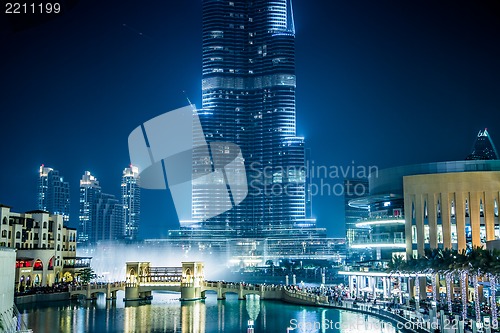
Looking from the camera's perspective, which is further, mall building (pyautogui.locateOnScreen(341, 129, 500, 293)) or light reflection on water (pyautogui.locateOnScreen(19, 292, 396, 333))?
mall building (pyautogui.locateOnScreen(341, 129, 500, 293))

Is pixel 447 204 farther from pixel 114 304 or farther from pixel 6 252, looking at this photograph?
pixel 6 252

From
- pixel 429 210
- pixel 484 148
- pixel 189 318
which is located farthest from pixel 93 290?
pixel 484 148

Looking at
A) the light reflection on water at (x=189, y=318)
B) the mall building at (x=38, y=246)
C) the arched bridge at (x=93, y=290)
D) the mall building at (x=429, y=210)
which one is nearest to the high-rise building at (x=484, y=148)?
the mall building at (x=429, y=210)

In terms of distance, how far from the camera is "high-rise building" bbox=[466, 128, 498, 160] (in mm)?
118375

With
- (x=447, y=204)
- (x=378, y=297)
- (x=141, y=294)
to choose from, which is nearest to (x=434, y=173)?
(x=447, y=204)

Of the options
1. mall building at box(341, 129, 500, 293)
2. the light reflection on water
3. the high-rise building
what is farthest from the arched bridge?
the high-rise building

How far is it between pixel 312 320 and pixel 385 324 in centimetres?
1157

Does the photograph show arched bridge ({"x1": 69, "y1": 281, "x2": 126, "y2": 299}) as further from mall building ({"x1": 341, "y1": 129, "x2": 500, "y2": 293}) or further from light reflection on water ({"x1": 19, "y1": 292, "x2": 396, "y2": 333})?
mall building ({"x1": 341, "y1": 129, "x2": 500, "y2": 293})

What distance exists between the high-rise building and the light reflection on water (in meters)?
47.9

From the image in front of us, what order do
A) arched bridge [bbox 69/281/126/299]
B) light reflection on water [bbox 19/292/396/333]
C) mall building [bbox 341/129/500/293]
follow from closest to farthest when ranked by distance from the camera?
light reflection on water [bbox 19/292/396/333] → mall building [bbox 341/129/500/293] → arched bridge [bbox 69/281/126/299]

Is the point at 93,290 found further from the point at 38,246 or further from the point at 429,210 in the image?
the point at 429,210

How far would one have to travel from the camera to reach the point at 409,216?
100 m

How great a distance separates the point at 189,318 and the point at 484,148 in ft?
227

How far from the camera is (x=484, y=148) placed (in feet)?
395
